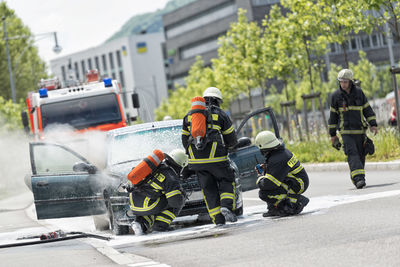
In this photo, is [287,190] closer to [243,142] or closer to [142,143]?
[243,142]

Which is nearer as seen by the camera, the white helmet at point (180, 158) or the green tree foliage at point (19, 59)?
the white helmet at point (180, 158)

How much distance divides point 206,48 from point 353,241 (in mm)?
96535

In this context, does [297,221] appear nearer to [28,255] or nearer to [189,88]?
[28,255]

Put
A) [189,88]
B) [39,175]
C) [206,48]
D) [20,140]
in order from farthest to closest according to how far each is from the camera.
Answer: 1. [206,48]
2. [189,88]
3. [20,140]
4. [39,175]

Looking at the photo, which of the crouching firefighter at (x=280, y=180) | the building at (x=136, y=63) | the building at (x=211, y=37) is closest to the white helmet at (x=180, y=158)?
the crouching firefighter at (x=280, y=180)

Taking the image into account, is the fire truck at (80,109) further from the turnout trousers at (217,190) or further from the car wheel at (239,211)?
the turnout trousers at (217,190)

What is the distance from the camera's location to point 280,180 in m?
10.0

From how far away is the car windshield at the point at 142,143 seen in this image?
11320mm

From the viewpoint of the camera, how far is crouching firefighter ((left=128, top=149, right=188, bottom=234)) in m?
9.98

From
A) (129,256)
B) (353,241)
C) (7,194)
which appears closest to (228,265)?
(353,241)

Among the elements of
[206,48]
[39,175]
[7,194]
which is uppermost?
[206,48]

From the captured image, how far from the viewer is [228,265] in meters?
6.64

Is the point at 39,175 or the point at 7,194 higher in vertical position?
the point at 39,175

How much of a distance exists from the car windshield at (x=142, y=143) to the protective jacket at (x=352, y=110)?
2693 mm
